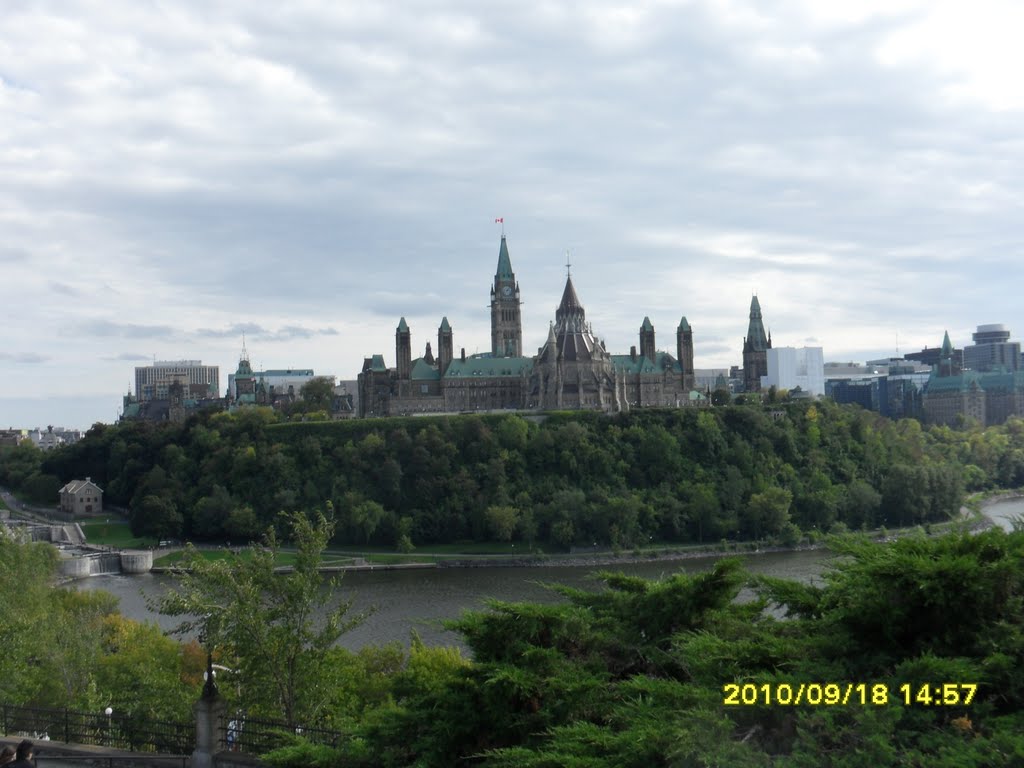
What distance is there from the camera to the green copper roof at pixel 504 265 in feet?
432

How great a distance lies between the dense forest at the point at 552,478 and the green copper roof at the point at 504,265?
137 feet

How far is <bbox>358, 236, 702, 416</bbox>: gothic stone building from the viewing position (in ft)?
334

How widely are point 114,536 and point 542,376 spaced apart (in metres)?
43.4

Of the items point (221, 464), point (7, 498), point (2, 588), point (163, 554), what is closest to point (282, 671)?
point (2, 588)

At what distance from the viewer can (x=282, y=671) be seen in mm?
19672

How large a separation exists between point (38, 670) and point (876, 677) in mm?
23914

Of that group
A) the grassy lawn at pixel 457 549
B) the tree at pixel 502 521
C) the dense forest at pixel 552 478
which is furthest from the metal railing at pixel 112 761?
the tree at pixel 502 521

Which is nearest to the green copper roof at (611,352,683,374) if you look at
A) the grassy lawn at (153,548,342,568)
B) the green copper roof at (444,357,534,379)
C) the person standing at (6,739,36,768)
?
the green copper roof at (444,357,534,379)

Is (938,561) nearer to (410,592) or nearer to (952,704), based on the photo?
(952,704)

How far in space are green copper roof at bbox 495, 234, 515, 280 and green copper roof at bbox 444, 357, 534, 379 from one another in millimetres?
20187

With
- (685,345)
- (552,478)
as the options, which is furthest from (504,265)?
(552,478)

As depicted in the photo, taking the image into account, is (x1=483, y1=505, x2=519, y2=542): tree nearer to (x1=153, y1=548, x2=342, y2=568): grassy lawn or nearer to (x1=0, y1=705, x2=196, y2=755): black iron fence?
→ (x1=153, y1=548, x2=342, y2=568): grassy lawn

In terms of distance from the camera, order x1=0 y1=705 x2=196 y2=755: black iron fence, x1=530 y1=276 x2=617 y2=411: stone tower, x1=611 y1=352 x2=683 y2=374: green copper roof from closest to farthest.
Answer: x1=0 y1=705 x2=196 y2=755: black iron fence → x1=530 y1=276 x2=617 y2=411: stone tower → x1=611 y1=352 x2=683 y2=374: green copper roof

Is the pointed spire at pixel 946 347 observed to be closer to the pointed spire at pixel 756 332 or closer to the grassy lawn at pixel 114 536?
the pointed spire at pixel 756 332
